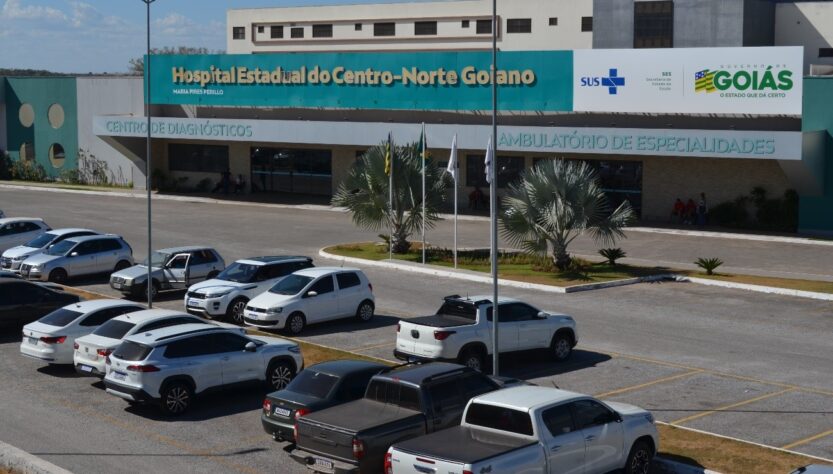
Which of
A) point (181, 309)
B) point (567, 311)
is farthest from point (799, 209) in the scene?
point (181, 309)

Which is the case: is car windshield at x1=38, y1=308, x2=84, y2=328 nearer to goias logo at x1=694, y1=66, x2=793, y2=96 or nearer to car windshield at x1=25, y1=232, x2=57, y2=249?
car windshield at x1=25, y1=232, x2=57, y2=249

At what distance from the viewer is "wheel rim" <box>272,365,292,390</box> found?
66.9ft

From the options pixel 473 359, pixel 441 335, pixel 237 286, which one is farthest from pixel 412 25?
pixel 441 335

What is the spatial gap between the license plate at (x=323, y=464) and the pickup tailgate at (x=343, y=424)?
0.27 feet

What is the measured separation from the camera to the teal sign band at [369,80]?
1988 inches

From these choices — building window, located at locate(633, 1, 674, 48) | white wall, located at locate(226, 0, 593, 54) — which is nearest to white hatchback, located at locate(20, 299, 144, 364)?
building window, located at locate(633, 1, 674, 48)

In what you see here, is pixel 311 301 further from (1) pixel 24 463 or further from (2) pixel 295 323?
(1) pixel 24 463

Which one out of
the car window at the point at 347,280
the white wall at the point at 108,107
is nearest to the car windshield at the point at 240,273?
the car window at the point at 347,280

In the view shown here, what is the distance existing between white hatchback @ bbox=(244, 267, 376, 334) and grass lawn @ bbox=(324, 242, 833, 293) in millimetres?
7853

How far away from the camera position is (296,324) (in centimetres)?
2614

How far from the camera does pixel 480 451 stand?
43.7ft

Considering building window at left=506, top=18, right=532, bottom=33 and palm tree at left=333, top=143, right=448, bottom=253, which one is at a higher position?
building window at left=506, top=18, right=532, bottom=33

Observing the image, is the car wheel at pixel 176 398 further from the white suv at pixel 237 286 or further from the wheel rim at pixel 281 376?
the white suv at pixel 237 286

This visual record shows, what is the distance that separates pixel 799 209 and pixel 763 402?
27.1m
